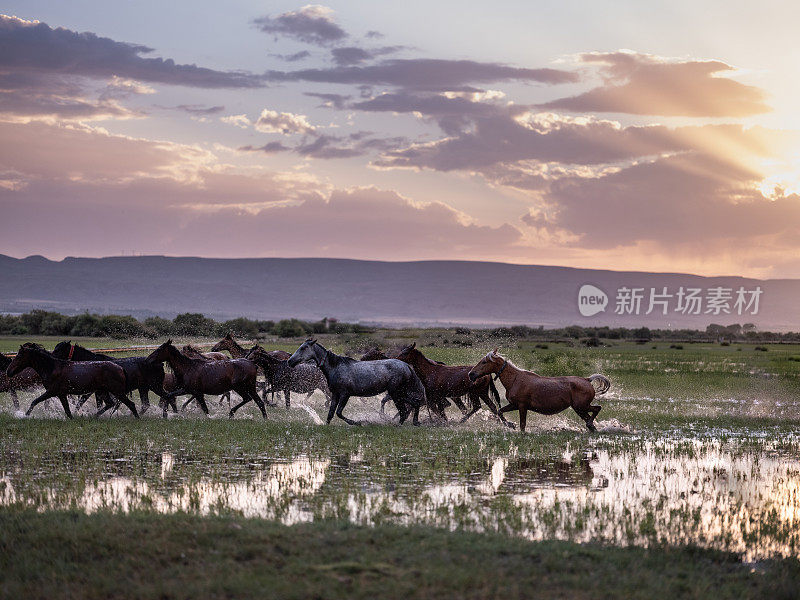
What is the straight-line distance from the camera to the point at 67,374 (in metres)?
20.7

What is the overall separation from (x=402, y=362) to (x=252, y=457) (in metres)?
5.92

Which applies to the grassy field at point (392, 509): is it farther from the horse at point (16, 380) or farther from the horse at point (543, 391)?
the horse at point (16, 380)

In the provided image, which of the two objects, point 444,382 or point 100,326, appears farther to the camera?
point 100,326

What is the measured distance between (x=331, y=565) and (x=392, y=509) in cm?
282

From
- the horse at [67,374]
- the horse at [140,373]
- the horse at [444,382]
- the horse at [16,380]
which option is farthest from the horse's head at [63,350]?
the horse at [444,382]

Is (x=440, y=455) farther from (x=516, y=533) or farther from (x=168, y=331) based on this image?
(x=168, y=331)

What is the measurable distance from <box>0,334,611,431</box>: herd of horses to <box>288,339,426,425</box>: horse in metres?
0.02

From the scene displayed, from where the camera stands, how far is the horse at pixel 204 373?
21781 mm

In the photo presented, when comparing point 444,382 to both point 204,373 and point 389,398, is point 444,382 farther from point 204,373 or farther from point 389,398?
point 204,373

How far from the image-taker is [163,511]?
1128 cm

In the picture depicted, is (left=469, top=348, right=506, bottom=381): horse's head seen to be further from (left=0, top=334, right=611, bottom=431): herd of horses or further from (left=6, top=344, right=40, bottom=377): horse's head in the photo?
(left=6, top=344, right=40, bottom=377): horse's head

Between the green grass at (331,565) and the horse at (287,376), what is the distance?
14187 mm

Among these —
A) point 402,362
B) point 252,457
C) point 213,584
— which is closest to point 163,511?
point 213,584

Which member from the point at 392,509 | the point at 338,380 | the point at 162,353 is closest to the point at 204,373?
the point at 162,353
